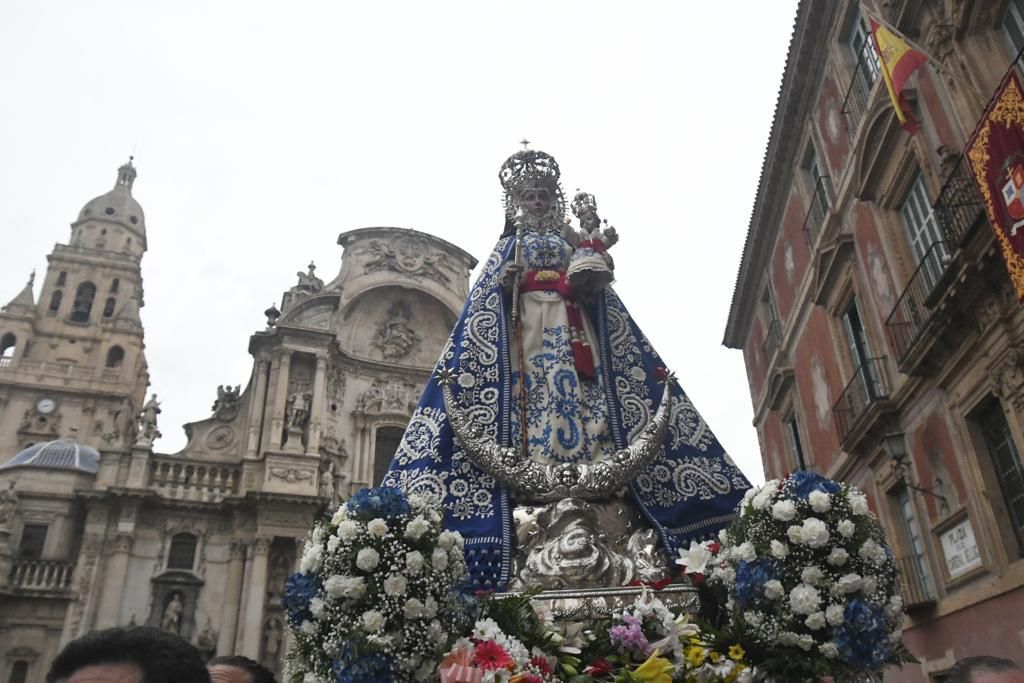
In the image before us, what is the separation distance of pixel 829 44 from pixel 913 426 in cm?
650

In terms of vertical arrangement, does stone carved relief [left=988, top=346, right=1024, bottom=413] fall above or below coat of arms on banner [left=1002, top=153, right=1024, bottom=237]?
below

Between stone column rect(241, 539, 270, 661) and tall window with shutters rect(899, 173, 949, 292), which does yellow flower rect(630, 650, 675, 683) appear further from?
stone column rect(241, 539, 270, 661)

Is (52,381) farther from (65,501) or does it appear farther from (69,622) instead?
(69,622)

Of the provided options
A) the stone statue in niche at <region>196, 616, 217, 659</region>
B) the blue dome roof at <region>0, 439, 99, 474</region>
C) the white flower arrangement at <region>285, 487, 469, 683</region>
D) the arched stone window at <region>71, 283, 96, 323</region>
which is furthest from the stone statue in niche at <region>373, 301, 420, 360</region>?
the arched stone window at <region>71, 283, 96, 323</region>

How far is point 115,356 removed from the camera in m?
35.4

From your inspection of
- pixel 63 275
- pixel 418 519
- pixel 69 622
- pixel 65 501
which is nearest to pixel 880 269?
pixel 418 519

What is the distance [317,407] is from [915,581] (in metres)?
14.7

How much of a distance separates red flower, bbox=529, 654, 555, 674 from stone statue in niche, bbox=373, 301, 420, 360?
64.6ft

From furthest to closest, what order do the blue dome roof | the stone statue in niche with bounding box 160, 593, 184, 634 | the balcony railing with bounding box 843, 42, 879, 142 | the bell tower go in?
the bell tower < the blue dome roof < the stone statue in niche with bounding box 160, 593, 184, 634 < the balcony railing with bounding box 843, 42, 879, 142

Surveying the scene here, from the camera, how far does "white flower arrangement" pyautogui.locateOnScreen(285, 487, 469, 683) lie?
9.57 ft

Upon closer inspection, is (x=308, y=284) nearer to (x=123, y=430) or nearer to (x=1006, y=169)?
(x=123, y=430)

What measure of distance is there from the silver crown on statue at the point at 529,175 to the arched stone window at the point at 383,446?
1571cm

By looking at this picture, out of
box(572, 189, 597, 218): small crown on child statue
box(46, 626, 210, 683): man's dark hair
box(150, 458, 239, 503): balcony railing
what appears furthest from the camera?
box(150, 458, 239, 503): balcony railing

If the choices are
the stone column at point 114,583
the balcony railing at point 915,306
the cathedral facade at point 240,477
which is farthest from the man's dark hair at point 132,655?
the stone column at point 114,583
